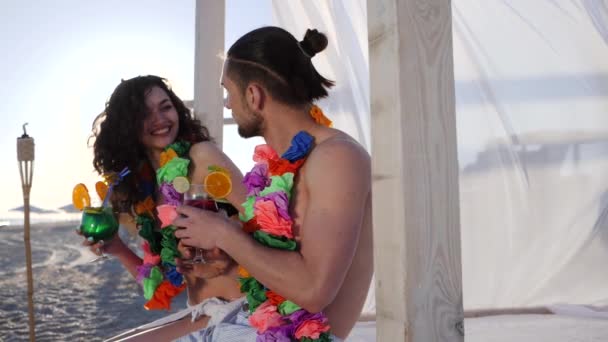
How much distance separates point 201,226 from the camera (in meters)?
1.25

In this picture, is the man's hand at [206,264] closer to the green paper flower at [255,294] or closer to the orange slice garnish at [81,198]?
the green paper flower at [255,294]

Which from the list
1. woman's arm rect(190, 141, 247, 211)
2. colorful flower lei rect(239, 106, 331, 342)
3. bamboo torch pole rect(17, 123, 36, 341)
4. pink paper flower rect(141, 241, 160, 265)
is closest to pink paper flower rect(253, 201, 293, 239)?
colorful flower lei rect(239, 106, 331, 342)

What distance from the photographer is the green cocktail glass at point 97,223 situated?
1811 millimetres

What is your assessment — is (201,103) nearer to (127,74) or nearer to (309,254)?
(127,74)

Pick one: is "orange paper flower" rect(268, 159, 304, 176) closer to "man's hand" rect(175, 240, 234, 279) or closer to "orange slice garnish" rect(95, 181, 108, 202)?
"man's hand" rect(175, 240, 234, 279)

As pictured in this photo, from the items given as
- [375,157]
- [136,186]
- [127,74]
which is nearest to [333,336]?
[375,157]

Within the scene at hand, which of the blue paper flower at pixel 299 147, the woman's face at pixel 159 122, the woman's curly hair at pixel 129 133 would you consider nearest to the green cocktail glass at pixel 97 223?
the woman's curly hair at pixel 129 133

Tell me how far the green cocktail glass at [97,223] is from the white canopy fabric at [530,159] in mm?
1914

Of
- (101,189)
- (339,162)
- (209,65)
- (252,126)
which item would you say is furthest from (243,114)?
(209,65)

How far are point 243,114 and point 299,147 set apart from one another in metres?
0.19

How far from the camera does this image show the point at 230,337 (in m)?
1.41

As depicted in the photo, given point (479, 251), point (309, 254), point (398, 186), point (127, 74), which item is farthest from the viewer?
point (479, 251)

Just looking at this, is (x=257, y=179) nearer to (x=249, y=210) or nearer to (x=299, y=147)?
(x=249, y=210)

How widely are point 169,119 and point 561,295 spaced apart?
231 centimetres
